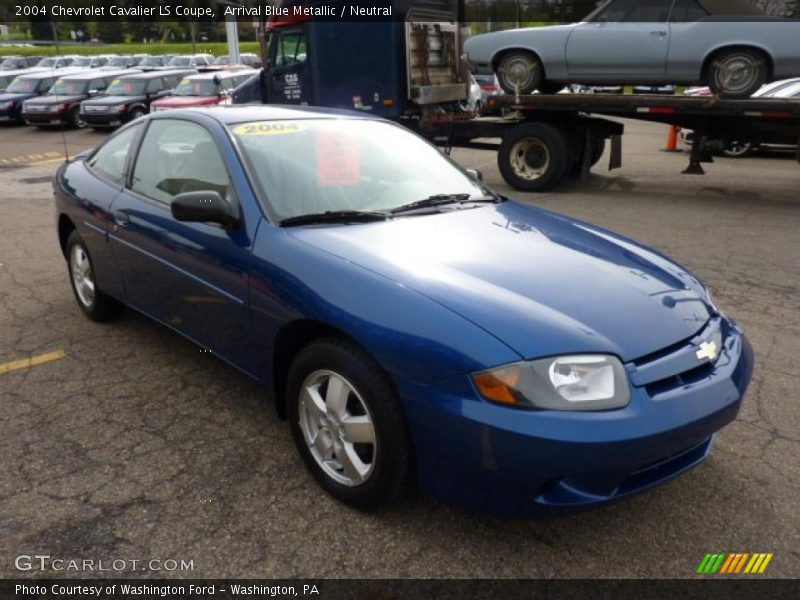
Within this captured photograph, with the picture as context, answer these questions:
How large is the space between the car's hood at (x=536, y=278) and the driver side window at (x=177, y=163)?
747 mm

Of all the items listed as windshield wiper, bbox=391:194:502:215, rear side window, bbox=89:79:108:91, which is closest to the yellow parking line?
windshield wiper, bbox=391:194:502:215

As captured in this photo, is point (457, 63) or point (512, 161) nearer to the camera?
point (512, 161)

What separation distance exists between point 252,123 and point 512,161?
7.19m

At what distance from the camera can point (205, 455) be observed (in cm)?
308

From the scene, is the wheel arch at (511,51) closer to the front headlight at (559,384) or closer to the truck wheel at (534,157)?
the truck wheel at (534,157)

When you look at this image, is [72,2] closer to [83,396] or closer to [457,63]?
[457,63]

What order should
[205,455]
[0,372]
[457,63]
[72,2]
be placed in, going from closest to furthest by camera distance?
[205,455] → [0,372] → [457,63] → [72,2]

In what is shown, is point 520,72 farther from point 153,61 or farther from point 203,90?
point 153,61

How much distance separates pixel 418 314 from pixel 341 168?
1296 millimetres

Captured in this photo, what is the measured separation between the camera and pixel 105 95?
746 inches

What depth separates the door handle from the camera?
12.6 ft

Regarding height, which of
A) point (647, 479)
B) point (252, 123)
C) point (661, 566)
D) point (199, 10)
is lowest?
point (661, 566)
